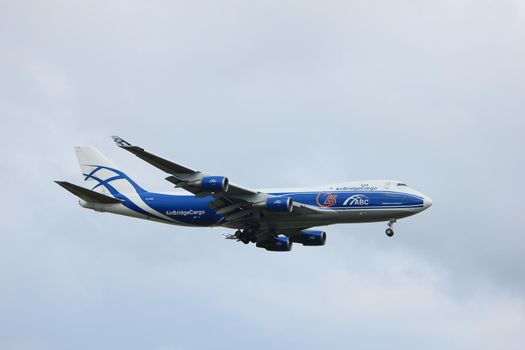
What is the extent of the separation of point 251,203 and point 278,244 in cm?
836

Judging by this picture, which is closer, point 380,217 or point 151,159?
point 151,159

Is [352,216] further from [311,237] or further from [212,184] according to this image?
[212,184]

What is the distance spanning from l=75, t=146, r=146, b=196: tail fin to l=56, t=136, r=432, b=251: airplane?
0.19 m

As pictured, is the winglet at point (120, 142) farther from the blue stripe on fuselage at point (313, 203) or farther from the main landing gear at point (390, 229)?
the main landing gear at point (390, 229)

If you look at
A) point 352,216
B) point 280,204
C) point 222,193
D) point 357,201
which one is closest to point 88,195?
point 222,193

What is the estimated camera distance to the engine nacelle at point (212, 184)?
56.3 metres

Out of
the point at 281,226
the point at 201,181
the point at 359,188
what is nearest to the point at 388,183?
the point at 359,188

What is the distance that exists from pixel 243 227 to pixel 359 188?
27.2ft

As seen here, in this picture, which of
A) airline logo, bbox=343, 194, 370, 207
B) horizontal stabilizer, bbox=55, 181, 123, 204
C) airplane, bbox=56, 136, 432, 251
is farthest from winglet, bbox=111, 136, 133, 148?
airline logo, bbox=343, 194, 370, 207

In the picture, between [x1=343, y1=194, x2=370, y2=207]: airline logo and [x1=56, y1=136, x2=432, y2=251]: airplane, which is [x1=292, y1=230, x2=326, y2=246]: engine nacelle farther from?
[x1=343, y1=194, x2=370, y2=207]: airline logo

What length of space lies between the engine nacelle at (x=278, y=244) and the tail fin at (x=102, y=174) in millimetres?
9566

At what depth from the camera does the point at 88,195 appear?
62.8m

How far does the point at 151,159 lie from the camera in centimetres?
5500

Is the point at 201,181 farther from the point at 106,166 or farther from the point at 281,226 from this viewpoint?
the point at 106,166
